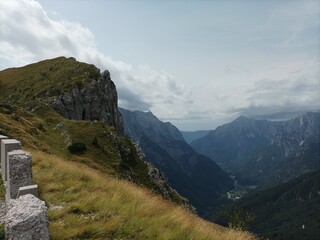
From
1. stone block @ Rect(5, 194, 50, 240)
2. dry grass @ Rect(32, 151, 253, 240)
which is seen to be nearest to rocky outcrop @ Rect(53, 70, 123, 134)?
dry grass @ Rect(32, 151, 253, 240)

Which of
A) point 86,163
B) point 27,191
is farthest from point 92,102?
point 27,191

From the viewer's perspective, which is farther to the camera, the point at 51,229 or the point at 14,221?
the point at 51,229

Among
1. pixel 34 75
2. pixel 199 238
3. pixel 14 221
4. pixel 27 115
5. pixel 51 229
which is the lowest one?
pixel 199 238

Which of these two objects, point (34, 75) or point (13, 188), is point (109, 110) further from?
point (13, 188)

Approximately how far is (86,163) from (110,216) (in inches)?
1691

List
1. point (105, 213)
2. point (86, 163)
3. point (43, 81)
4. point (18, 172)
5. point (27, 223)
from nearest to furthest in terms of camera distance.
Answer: point (27, 223) → point (105, 213) → point (18, 172) → point (86, 163) → point (43, 81)

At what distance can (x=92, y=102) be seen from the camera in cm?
11069

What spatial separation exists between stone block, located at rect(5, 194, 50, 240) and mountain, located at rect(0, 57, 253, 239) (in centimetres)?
190

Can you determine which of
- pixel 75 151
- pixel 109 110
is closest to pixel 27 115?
pixel 75 151

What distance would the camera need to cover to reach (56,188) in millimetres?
15523

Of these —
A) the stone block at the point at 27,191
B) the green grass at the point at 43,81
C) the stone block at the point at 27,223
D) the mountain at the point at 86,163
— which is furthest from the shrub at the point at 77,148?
the stone block at the point at 27,223

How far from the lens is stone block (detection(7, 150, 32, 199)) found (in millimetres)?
12961

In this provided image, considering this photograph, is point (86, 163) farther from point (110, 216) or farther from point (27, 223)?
point (27, 223)

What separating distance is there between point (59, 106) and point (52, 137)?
106 ft
